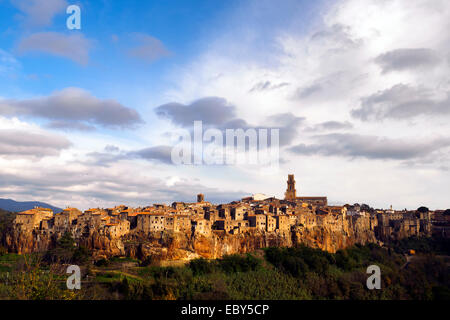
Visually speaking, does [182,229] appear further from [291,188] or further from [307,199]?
[291,188]

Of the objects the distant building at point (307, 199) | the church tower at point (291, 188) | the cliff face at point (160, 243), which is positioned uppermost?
the church tower at point (291, 188)

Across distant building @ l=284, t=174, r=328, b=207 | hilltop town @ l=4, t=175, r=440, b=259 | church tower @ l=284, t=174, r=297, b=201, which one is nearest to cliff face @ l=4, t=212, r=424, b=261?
hilltop town @ l=4, t=175, r=440, b=259

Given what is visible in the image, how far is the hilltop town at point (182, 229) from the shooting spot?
47312 millimetres

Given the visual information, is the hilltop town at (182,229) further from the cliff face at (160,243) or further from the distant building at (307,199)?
the distant building at (307,199)

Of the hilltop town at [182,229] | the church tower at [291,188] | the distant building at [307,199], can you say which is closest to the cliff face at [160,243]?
the hilltop town at [182,229]

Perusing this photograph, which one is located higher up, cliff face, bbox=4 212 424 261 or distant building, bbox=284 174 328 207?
distant building, bbox=284 174 328 207

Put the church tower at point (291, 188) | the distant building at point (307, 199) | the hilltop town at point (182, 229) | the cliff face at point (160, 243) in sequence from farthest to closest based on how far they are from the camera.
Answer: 1. the church tower at point (291, 188)
2. the distant building at point (307, 199)
3. the hilltop town at point (182, 229)
4. the cliff face at point (160, 243)

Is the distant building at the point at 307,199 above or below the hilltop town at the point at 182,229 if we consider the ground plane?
above

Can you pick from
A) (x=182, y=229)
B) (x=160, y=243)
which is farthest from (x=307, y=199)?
(x=160, y=243)

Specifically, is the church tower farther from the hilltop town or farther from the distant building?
the hilltop town

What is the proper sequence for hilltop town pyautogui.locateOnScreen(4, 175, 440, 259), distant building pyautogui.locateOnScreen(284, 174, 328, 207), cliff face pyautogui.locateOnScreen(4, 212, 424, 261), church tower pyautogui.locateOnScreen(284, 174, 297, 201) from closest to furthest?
cliff face pyautogui.locateOnScreen(4, 212, 424, 261)
hilltop town pyautogui.locateOnScreen(4, 175, 440, 259)
distant building pyautogui.locateOnScreen(284, 174, 328, 207)
church tower pyautogui.locateOnScreen(284, 174, 297, 201)

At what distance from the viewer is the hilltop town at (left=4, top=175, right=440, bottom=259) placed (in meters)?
47.3
